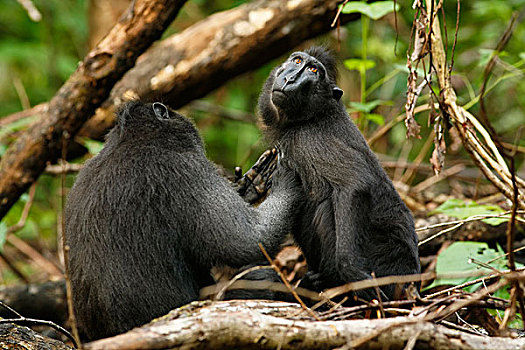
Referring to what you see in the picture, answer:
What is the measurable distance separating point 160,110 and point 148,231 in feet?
3.32

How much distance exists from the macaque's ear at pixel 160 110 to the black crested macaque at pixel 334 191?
2.69 feet

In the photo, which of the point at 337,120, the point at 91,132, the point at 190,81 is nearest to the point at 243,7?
the point at 190,81

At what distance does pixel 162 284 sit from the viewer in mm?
3883

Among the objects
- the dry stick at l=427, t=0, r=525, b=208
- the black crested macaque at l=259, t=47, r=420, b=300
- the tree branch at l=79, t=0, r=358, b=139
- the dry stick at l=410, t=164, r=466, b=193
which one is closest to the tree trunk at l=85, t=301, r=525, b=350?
the black crested macaque at l=259, t=47, r=420, b=300

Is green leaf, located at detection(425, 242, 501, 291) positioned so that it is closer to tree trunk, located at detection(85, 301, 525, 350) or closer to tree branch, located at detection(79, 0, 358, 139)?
tree trunk, located at detection(85, 301, 525, 350)

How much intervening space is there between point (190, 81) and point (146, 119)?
3.02m

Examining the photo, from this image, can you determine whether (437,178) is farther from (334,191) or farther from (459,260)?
(334,191)

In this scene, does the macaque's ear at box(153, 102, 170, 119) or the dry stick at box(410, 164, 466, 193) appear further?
the dry stick at box(410, 164, 466, 193)

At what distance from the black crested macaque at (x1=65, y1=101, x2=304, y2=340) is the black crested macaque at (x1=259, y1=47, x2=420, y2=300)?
18.4 inches

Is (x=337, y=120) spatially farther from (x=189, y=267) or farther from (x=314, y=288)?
(x=189, y=267)

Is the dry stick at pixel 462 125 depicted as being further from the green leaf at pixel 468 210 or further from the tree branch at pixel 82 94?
the tree branch at pixel 82 94

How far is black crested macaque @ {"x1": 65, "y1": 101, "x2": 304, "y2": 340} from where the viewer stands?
382 centimetres

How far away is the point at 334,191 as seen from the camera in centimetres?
430

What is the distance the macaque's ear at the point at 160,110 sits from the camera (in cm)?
435
